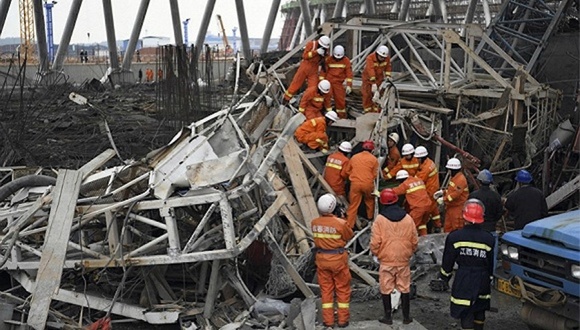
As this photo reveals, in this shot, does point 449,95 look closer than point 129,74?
Yes

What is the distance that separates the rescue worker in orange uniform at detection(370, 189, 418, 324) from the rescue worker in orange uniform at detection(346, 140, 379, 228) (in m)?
2.68

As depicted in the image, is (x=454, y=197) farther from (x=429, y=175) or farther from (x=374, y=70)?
(x=374, y=70)

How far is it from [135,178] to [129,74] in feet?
81.1

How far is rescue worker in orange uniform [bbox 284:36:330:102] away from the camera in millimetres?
13992

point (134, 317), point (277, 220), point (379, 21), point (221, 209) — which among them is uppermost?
point (379, 21)

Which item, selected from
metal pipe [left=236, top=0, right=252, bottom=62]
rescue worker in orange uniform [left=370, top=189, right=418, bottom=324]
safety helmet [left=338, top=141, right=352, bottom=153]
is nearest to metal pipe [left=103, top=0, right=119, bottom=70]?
metal pipe [left=236, top=0, right=252, bottom=62]

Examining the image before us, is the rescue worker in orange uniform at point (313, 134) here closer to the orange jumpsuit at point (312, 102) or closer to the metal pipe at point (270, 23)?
the orange jumpsuit at point (312, 102)

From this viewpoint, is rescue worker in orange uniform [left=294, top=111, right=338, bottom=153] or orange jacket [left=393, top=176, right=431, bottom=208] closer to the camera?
orange jacket [left=393, top=176, right=431, bottom=208]

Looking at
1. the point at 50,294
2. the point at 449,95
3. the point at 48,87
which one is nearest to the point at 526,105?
the point at 449,95

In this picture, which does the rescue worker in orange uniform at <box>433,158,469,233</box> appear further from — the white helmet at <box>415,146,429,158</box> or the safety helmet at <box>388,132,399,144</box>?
the safety helmet at <box>388,132,399,144</box>

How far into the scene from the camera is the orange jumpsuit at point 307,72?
1398 centimetres

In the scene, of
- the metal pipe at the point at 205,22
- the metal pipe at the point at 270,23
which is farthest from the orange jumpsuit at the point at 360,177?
the metal pipe at the point at 270,23

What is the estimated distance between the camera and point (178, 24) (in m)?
33.4

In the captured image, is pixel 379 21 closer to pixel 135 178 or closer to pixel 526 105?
pixel 526 105
